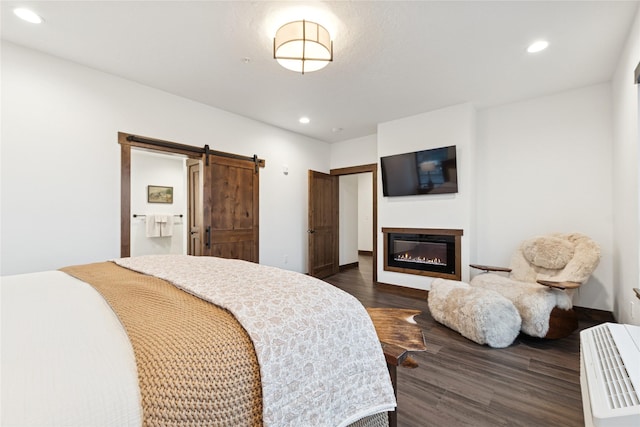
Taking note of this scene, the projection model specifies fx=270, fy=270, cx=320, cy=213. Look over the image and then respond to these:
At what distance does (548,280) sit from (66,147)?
488cm

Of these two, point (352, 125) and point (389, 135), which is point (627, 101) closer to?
point (389, 135)

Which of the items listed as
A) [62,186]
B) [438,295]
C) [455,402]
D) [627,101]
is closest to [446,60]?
[627,101]

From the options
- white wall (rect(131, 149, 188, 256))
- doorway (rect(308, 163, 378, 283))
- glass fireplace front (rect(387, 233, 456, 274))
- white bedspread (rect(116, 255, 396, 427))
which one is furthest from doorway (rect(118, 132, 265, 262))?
white bedspread (rect(116, 255, 396, 427))

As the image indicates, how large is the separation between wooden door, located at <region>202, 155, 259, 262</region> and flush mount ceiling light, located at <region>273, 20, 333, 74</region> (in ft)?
6.58

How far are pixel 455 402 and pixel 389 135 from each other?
355 cm

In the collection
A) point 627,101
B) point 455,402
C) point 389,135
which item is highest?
point 389,135

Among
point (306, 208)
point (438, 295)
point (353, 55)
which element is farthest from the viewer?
point (306, 208)

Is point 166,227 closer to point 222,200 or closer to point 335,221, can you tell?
point 222,200

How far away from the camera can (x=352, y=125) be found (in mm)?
4473

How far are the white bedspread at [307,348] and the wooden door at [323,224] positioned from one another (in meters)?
3.67

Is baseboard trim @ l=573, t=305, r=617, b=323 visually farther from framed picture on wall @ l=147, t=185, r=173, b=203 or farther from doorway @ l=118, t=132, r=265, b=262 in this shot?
framed picture on wall @ l=147, t=185, r=173, b=203

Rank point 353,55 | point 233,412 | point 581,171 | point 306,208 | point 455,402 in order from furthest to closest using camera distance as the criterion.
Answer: point 306,208, point 581,171, point 353,55, point 455,402, point 233,412

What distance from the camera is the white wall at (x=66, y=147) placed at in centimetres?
236

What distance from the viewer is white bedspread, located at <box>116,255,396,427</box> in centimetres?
78
